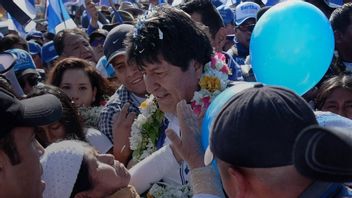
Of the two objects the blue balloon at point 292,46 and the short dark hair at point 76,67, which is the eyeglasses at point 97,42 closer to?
the short dark hair at point 76,67

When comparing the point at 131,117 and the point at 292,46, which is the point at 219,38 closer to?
the point at 131,117

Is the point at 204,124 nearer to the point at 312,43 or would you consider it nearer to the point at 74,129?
the point at 312,43

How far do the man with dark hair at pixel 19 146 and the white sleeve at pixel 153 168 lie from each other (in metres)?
0.78

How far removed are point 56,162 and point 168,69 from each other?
2.42 ft

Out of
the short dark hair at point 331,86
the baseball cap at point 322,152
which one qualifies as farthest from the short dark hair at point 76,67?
the baseball cap at point 322,152

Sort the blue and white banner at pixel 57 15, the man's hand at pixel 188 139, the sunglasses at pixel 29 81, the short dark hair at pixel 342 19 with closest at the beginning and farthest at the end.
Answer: the man's hand at pixel 188 139
the short dark hair at pixel 342 19
the sunglasses at pixel 29 81
the blue and white banner at pixel 57 15

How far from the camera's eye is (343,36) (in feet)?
14.4

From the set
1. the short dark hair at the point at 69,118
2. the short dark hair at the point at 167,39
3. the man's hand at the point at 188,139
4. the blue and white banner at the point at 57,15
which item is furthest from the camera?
the blue and white banner at the point at 57,15

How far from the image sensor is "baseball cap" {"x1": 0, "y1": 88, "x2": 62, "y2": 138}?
187cm

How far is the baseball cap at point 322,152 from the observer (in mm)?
1203

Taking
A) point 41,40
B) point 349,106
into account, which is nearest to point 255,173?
point 349,106

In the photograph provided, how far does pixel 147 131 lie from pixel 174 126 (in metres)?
0.21

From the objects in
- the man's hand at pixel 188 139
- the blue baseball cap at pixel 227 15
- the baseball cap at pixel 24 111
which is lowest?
the blue baseball cap at pixel 227 15

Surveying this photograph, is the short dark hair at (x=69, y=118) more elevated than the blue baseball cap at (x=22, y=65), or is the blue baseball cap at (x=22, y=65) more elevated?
the short dark hair at (x=69, y=118)
